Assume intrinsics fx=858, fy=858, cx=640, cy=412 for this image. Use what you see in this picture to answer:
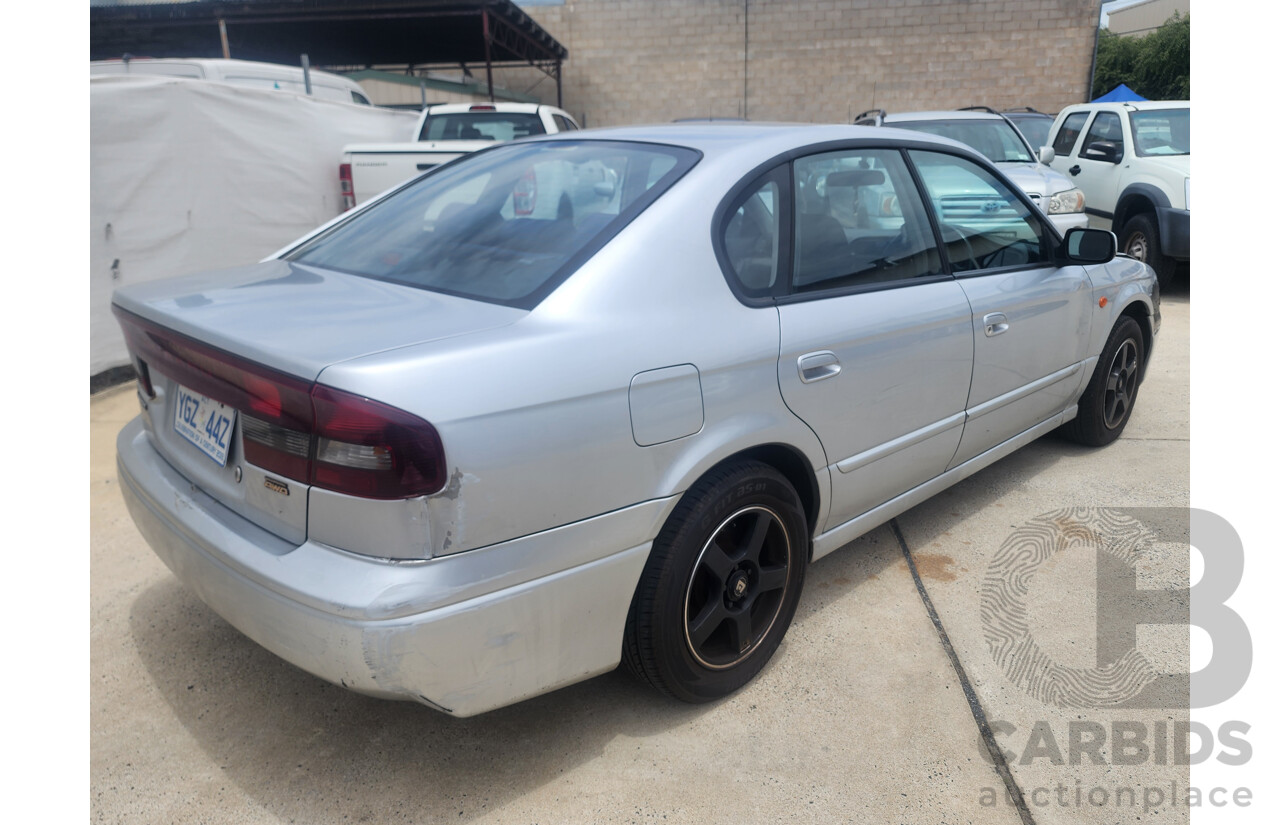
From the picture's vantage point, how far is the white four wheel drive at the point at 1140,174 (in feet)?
26.2

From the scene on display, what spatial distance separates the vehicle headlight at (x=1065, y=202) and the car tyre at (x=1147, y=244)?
2.88 feet

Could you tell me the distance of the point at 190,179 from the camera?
6.46 metres

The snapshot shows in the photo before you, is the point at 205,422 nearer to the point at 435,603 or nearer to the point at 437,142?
the point at 435,603

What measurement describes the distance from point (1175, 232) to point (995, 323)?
609 centimetres

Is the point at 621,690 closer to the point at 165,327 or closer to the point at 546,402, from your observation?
the point at 546,402

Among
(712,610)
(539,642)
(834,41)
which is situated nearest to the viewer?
(539,642)

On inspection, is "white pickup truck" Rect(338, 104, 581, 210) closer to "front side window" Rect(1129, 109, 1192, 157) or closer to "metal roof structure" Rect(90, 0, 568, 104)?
"front side window" Rect(1129, 109, 1192, 157)

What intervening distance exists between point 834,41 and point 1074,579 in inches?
752

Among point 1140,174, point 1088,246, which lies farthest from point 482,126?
point 1088,246

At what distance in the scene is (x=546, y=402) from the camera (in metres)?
1.86

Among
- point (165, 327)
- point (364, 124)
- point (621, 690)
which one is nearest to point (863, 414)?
point (621, 690)

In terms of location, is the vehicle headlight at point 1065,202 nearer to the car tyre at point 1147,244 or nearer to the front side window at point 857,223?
the car tyre at point 1147,244

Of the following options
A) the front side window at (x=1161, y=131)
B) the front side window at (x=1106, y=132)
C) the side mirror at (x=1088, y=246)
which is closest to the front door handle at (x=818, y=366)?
the side mirror at (x=1088, y=246)

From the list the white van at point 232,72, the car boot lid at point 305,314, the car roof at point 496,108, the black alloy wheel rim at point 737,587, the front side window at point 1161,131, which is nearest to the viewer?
the car boot lid at point 305,314
